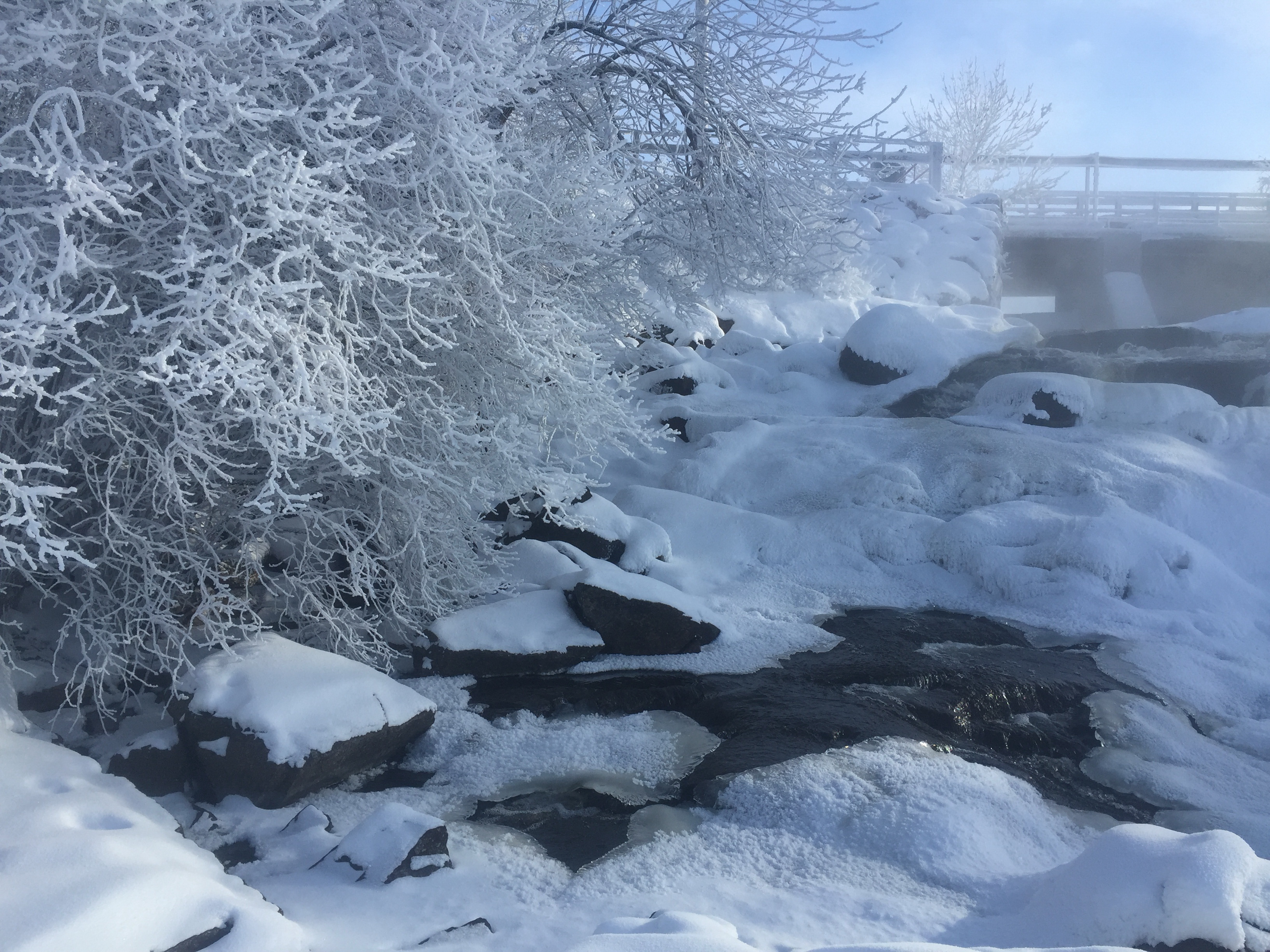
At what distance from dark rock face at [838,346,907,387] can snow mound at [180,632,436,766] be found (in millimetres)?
7755

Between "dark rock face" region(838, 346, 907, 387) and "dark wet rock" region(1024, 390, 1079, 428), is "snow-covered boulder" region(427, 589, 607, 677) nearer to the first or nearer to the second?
"dark wet rock" region(1024, 390, 1079, 428)

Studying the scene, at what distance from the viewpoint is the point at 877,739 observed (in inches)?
160

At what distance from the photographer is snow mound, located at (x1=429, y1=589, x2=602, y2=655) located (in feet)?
16.6

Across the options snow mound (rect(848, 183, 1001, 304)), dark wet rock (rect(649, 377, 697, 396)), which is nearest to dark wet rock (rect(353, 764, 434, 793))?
dark wet rock (rect(649, 377, 697, 396))

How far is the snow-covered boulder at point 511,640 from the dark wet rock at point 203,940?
8.38 feet

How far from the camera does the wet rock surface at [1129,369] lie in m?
9.75

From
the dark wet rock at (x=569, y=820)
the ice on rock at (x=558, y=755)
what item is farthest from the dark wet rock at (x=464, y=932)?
the ice on rock at (x=558, y=755)

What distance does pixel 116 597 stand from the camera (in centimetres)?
406

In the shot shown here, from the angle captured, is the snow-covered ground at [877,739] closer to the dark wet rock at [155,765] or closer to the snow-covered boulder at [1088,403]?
the snow-covered boulder at [1088,403]

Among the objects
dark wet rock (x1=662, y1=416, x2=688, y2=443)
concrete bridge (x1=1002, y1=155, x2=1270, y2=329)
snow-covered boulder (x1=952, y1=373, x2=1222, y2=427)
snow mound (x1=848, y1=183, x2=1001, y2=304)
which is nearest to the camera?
snow-covered boulder (x1=952, y1=373, x2=1222, y2=427)

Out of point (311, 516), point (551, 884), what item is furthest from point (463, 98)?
point (551, 884)

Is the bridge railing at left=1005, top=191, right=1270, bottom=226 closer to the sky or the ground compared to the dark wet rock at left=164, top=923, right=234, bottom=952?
closer to the sky

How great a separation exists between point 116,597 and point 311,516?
0.93 m

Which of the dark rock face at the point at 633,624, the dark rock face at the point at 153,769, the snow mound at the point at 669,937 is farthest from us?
the dark rock face at the point at 633,624
